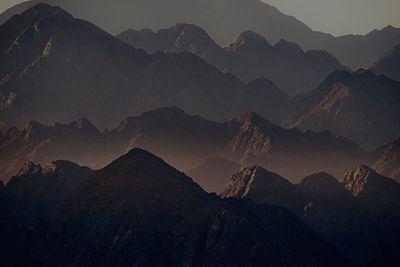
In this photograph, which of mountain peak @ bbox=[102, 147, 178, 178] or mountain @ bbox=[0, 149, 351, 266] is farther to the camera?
mountain peak @ bbox=[102, 147, 178, 178]

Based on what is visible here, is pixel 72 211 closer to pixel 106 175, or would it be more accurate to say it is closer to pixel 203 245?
pixel 106 175

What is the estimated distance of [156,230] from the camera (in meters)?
129

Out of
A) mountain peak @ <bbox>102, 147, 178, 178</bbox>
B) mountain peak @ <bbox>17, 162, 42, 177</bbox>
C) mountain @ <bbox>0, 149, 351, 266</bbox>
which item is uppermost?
mountain peak @ <bbox>17, 162, 42, 177</bbox>

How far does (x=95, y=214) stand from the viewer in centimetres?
13288

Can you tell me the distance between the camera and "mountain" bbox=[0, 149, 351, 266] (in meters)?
124

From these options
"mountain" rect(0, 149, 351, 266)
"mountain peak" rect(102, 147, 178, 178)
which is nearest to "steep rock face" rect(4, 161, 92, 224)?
"mountain" rect(0, 149, 351, 266)

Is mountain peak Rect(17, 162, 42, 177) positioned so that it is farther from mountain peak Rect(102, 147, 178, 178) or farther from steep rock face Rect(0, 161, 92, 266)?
mountain peak Rect(102, 147, 178, 178)

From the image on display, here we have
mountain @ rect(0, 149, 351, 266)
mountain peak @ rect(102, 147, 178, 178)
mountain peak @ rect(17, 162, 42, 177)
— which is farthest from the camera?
mountain peak @ rect(17, 162, 42, 177)

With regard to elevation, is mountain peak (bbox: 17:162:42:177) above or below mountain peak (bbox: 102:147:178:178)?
above

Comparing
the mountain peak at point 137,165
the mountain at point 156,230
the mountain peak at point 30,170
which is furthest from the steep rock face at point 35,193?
the mountain peak at point 137,165

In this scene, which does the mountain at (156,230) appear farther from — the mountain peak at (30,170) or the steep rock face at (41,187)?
the mountain peak at (30,170)

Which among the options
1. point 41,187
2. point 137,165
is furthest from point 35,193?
point 137,165

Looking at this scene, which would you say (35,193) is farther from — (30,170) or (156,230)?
(156,230)

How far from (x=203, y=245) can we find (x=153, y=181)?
18541 millimetres
